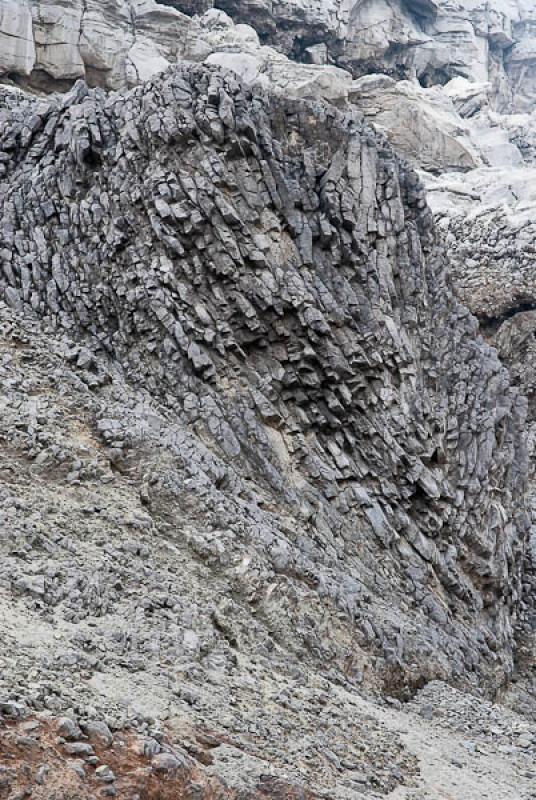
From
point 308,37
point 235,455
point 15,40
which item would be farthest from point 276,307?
point 308,37

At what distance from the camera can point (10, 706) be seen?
8906mm

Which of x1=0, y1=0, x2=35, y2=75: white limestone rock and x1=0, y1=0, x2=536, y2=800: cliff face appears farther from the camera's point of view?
x1=0, y1=0, x2=35, y2=75: white limestone rock

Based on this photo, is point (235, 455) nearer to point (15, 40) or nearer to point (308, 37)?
point (15, 40)

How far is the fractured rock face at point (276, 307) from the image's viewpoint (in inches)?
826

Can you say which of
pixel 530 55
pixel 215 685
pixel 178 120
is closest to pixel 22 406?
pixel 215 685

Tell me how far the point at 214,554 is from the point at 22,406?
5.07m

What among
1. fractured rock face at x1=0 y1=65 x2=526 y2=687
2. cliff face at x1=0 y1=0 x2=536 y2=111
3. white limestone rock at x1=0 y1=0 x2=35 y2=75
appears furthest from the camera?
cliff face at x1=0 y1=0 x2=536 y2=111

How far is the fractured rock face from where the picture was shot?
826 inches

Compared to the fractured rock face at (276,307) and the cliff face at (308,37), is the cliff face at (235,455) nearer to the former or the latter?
the fractured rock face at (276,307)

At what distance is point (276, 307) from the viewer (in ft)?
70.9

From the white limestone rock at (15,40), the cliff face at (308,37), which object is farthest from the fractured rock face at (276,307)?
the cliff face at (308,37)

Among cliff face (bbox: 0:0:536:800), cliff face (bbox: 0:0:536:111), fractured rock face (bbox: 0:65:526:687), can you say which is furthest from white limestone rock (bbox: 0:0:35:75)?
fractured rock face (bbox: 0:65:526:687)

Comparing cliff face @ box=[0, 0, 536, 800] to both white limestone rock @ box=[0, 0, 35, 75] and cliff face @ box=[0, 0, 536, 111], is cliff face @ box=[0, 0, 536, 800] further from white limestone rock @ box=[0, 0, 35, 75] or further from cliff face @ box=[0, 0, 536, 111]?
cliff face @ box=[0, 0, 536, 111]

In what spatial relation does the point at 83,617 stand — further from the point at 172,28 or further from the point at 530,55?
the point at 530,55
